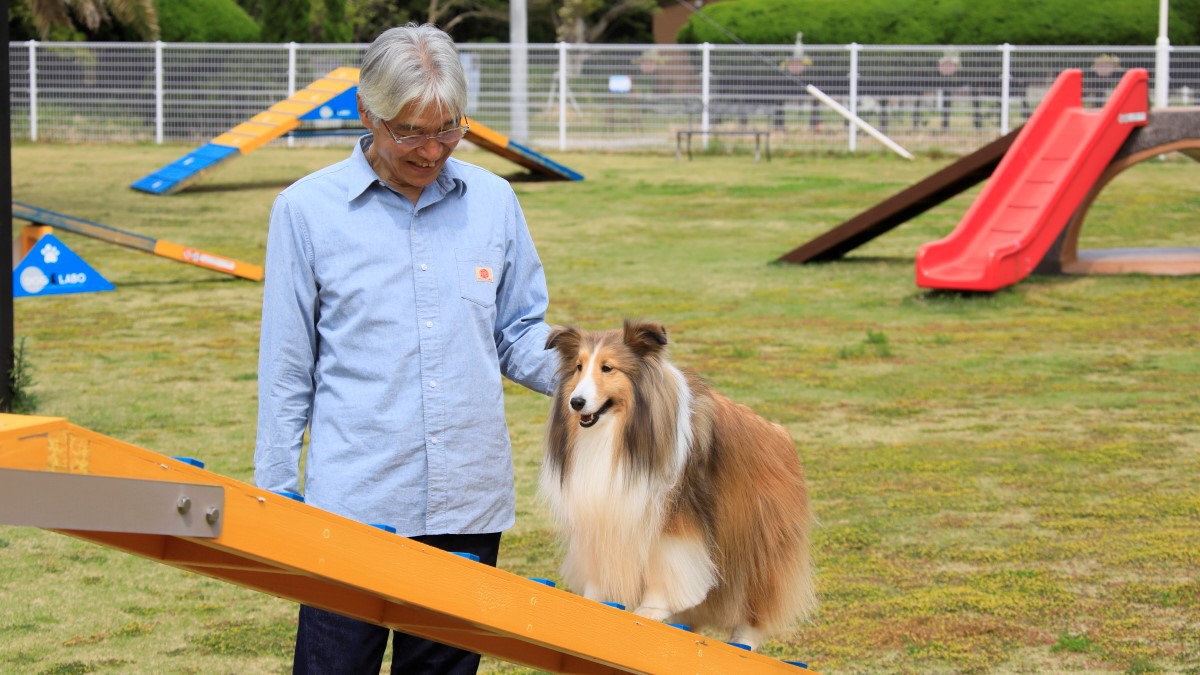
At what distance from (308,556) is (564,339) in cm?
103

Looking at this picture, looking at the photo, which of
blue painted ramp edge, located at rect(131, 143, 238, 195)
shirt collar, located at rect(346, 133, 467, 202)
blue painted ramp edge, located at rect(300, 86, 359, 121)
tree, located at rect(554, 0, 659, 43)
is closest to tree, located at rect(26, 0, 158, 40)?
blue painted ramp edge, located at rect(131, 143, 238, 195)

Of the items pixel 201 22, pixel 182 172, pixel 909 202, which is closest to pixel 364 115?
pixel 909 202

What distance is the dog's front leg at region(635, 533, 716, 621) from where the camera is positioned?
132 inches

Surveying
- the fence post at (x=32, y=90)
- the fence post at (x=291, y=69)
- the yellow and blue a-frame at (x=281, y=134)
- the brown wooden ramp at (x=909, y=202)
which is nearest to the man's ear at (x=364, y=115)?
the brown wooden ramp at (x=909, y=202)

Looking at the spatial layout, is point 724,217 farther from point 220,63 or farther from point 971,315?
point 220,63

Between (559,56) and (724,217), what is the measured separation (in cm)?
809

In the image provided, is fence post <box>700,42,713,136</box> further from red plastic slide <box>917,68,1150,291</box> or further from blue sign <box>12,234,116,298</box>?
blue sign <box>12,234,116,298</box>

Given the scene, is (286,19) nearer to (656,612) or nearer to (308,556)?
(656,612)

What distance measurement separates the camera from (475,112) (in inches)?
961

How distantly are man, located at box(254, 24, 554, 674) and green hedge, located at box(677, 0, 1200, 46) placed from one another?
24985mm

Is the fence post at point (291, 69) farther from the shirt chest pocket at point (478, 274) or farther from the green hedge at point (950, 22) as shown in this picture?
the shirt chest pocket at point (478, 274)

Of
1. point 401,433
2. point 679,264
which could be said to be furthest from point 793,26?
point 401,433

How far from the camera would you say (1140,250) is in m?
13.5

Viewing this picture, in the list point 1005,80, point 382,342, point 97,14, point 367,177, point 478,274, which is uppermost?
point 97,14
